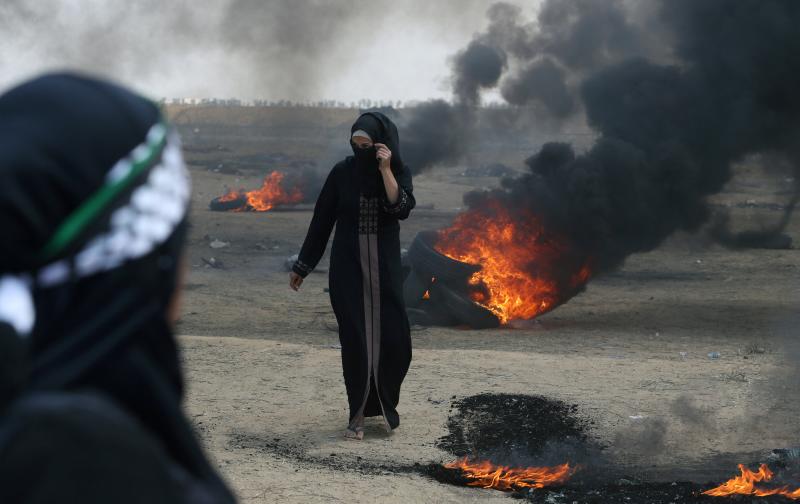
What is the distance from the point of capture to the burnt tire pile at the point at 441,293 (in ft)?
36.9

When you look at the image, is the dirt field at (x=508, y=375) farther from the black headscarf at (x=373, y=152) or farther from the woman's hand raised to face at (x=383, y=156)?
the woman's hand raised to face at (x=383, y=156)

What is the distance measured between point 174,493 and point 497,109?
22.6 m

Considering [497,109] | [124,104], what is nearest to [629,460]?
[124,104]

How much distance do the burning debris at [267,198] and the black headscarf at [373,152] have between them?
16853 millimetres

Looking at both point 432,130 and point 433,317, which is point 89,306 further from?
point 432,130

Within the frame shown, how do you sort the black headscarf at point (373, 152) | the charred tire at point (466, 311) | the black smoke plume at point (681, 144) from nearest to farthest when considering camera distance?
1. the black headscarf at point (373, 152)
2. the charred tire at point (466, 311)
3. the black smoke plume at point (681, 144)

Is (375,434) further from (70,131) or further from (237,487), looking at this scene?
(70,131)

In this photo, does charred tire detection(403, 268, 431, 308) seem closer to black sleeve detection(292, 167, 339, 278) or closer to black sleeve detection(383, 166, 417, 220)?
black sleeve detection(292, 167, 339, 278)

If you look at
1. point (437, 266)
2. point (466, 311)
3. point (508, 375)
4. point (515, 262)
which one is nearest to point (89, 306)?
point (508, 375)

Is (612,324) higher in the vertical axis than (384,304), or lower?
lower

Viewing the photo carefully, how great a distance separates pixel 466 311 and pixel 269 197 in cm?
1314

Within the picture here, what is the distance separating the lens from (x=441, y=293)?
37.3 feet

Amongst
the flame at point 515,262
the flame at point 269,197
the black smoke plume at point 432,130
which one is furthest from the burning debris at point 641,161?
the flame at point 269,197

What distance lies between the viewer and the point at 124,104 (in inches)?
46.4
